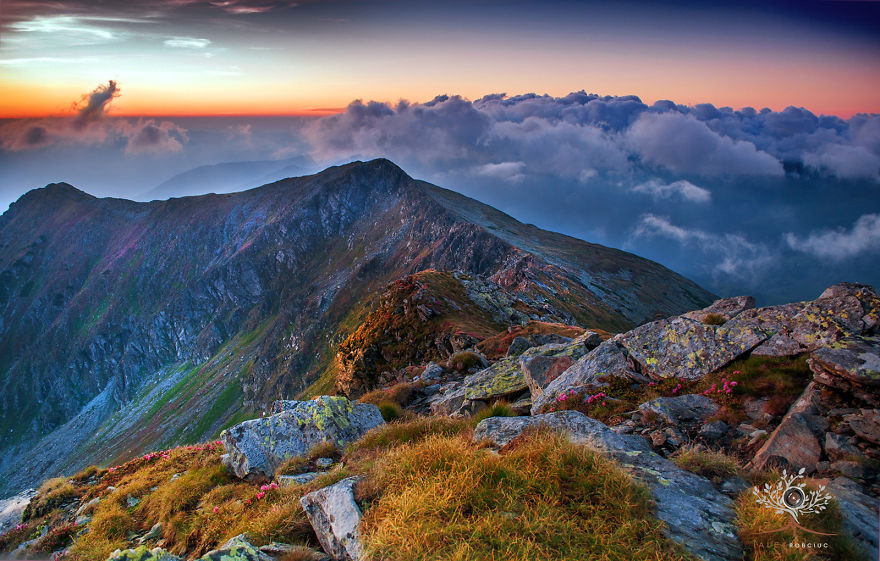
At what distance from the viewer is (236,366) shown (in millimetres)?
181125

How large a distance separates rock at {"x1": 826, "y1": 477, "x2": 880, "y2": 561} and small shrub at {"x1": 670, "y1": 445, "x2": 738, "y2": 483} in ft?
4.53

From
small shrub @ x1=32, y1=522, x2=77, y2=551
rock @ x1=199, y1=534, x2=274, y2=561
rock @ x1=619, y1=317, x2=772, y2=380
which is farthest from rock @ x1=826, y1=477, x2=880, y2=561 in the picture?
small shrub @ x1=32, y1=522, x2=77, y2=551

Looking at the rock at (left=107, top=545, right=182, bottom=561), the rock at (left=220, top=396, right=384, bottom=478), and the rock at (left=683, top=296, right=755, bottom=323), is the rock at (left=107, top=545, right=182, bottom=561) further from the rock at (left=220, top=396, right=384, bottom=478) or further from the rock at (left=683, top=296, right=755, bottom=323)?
the rock at (left=683, top=296, right=755, bottom=323)

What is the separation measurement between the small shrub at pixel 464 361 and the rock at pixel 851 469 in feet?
62.3

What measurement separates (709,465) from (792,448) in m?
2.23

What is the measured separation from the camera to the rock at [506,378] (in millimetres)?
17625

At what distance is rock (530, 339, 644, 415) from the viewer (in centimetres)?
1348

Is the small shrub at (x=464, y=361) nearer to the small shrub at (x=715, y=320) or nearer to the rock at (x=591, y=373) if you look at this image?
the rock at (x=591, y=373)

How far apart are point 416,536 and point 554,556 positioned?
1769 millimetres

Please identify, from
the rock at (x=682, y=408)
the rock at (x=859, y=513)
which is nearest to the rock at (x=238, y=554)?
the rock at (x=859, y=513)

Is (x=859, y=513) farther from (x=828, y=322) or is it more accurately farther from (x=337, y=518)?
(x=337, y=518)

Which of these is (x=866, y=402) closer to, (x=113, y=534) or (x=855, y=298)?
(x=855, y=298)

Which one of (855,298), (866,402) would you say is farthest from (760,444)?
(855,298)

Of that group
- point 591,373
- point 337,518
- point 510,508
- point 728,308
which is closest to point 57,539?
point 337,518
